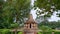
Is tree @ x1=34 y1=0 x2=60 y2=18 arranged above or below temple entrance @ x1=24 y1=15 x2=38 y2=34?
above

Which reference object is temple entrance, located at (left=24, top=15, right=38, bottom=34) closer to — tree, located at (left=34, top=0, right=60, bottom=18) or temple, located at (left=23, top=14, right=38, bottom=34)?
temple, located at (left=23, top=14, right=38, bottom=34)

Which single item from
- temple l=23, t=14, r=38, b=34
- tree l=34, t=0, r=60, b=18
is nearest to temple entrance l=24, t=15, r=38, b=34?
temple l=23, t=14, r=38, b=34

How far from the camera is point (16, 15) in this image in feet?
65.7

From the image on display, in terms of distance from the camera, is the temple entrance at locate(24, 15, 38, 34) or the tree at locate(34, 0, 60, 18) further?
the temple entrance at locate(24, 15, 38, 34)

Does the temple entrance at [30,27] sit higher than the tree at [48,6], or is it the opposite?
the tree at [48,6]

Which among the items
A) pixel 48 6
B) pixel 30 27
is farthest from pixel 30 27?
pixel 48 6

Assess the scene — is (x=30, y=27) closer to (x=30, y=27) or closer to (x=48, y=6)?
(x=30, y=27)

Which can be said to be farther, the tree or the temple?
the temple

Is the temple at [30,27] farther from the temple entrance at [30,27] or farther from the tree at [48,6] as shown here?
the tree at [48,6]

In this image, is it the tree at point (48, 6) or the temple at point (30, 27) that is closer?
the tree at point (48, 6)

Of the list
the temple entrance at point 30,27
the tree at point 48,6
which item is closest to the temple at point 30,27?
the temple entrance at point 30,27

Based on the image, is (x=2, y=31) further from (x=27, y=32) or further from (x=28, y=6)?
(x=27, y=32)

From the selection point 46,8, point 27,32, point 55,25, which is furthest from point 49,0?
point 55,25

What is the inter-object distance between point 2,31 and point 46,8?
12878mm
